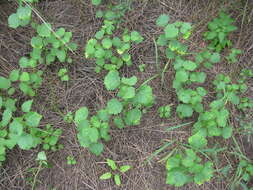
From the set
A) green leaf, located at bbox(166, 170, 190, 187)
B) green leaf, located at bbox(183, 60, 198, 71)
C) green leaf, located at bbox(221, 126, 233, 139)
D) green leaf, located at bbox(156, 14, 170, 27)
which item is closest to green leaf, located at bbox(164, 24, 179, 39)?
green leaf, located at bbox(156, 14, 170, 27)

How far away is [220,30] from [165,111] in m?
0.79

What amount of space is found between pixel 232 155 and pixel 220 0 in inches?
50.3

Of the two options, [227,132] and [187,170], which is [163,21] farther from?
[187,170]

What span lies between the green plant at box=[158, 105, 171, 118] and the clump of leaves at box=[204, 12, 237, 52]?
2.13ft

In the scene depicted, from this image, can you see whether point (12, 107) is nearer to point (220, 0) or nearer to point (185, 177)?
point (185, 177)

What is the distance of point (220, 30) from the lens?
222 centimetres

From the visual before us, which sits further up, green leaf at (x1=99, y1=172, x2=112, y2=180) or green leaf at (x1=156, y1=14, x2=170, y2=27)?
green leaf at (x1=156, y1=14, x2=170, y2=27)

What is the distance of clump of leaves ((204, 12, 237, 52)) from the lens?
7.26ft

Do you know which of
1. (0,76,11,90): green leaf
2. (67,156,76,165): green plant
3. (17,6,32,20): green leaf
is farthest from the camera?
(67,156,76,165): green plant

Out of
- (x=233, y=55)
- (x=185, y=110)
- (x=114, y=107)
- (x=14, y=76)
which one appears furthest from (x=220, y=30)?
(x=14, y=76)

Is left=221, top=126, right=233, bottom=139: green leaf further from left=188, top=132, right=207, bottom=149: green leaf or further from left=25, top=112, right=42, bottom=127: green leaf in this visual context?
left=25, top=112, right=42, bottom=127: green leaf

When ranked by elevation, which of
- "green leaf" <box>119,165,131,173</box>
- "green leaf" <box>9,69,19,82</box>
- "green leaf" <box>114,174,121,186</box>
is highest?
"green leaf" <box>9,69,19,82</box>

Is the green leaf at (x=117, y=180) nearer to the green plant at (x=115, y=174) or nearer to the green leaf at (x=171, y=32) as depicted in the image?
the green plant at (x=115, y=174)

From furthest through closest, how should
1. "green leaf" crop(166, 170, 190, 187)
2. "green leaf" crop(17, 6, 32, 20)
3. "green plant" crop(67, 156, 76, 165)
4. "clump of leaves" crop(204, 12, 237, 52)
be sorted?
1. "clump of leaves" crop(204, 12, 237, 52)
2. "green plant" crop(67, 156, 76, 165)
3. "green leaf" crop(17, 6, 32, 20)
4. "green leaf" crop(166, 170, 190, 187)
